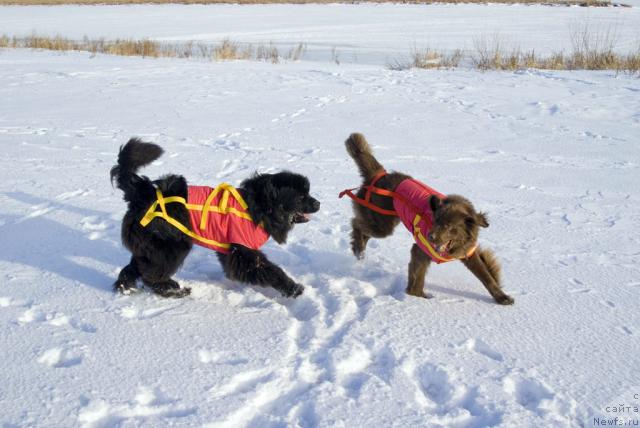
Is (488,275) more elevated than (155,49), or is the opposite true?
(155,49)

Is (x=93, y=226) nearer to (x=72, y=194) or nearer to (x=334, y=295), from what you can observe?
(x=72, y=194)

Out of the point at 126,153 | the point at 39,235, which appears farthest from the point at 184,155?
the point at 126,153

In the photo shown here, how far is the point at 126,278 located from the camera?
4.31 m

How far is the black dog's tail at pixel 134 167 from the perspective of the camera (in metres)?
4.10

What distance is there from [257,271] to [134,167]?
4.02 feet

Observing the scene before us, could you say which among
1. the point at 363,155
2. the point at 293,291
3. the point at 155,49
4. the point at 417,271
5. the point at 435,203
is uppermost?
the point at 155,49

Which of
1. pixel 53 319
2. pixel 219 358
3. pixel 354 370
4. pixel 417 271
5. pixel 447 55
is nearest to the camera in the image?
pixel 354 370

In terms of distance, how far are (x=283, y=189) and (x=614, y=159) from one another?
5236 millimetres

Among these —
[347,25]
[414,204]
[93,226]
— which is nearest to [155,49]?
[347,25]

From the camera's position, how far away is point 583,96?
10.5 m

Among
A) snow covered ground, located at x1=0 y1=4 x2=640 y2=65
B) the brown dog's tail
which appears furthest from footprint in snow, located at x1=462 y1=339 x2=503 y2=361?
snow covered ground, located at x1=0 y1=4 x2=640 y2=65

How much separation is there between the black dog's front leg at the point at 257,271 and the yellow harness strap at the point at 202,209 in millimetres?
134

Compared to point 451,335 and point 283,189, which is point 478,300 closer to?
point 451,335

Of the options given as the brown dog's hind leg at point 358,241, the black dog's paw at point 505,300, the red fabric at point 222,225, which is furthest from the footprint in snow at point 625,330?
the red fabric at point 222,225
